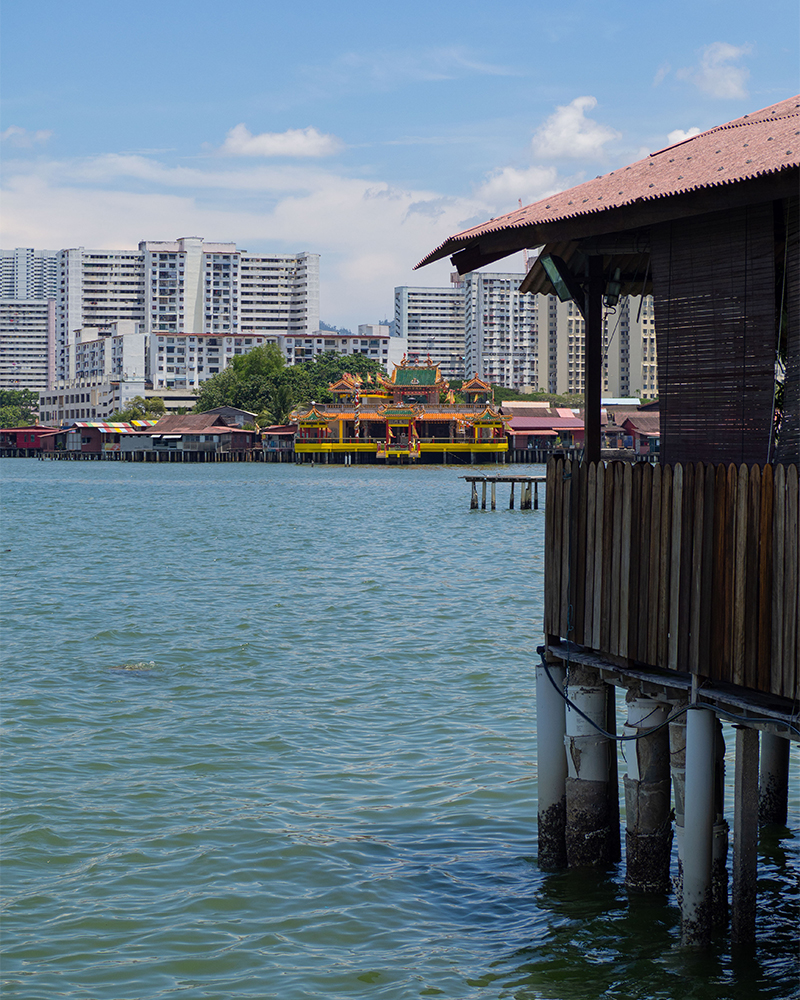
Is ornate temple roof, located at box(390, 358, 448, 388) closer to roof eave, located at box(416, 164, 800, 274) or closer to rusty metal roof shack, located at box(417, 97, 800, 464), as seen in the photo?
roof eave, located at box(416, 164, 800, 274)

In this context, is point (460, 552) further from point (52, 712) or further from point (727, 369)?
point (727, 369)

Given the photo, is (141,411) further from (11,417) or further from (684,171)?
(684,171)

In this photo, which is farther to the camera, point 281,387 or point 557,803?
point 281,387

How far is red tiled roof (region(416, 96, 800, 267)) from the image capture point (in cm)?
748

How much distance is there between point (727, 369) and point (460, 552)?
95.9 ft

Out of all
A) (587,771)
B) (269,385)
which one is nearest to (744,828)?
(587,771)

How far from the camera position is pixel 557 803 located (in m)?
9.17

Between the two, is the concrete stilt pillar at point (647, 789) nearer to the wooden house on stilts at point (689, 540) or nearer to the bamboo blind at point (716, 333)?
the wooden house on stilts at point (689, 540)

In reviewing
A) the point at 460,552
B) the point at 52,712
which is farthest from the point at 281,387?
the point at 52,712

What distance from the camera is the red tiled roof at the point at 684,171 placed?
24.6ft

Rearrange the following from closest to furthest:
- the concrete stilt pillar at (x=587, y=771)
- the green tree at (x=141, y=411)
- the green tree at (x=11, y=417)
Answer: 1. the concrete stilt pillar at (x=587, y=771)
2. the green tree at (x=141, y=411)
3. the green tree at (x=11, y=417)

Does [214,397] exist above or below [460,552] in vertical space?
above

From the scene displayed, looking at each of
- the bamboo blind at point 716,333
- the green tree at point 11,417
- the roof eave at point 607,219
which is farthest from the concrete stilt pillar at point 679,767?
the green tree at point 11,417

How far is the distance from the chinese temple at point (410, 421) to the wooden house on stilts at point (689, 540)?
112m
